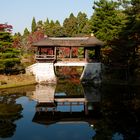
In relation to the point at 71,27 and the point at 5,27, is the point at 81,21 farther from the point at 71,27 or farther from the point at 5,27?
the point at 5,27

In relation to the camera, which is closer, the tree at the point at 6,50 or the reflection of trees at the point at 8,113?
the reflection of trees at the point at 8,113

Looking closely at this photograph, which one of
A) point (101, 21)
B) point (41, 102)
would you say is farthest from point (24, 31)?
point (41, 102)

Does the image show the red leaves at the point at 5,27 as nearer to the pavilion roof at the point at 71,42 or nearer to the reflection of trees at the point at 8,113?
the pavilion roof at the point at 71,42

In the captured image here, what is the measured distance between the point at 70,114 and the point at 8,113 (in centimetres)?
519

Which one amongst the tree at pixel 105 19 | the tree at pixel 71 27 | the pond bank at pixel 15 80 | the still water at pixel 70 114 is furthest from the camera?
the tree at pixel 71 27

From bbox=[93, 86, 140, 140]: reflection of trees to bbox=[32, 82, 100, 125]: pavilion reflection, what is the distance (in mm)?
1111

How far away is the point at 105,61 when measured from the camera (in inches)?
1960

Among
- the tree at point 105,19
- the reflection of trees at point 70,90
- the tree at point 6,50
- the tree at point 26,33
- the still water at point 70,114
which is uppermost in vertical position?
the tree at point 26,33

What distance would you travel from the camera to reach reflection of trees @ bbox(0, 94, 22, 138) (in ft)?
68.8

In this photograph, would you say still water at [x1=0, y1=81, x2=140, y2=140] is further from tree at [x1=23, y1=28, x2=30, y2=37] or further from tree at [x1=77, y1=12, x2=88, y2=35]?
tree at [x1=23, y1=28, x2=30, y2=37]

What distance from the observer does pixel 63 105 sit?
31.7 meters

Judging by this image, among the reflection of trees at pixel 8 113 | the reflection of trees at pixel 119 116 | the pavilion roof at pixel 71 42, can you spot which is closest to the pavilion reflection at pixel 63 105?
the reflection of trees at pixel 119 116

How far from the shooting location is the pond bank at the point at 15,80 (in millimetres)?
41300

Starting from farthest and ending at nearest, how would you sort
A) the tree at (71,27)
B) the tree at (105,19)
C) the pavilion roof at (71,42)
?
the tree at (71,27), the tree at (105,19), the pavilion roof at (71,42)
